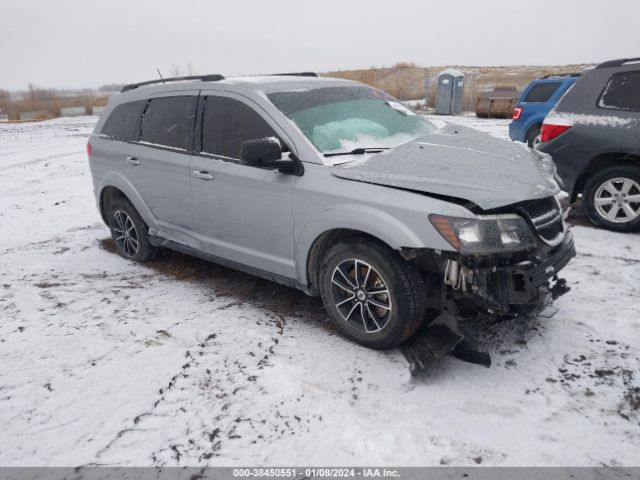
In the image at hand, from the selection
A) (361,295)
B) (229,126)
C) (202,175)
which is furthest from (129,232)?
(361,295)

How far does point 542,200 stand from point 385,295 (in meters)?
1.20

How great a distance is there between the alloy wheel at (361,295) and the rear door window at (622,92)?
3.95 m

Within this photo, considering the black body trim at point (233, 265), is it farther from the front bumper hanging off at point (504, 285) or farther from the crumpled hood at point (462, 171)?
the front bumper hanging off at point (504, 285)

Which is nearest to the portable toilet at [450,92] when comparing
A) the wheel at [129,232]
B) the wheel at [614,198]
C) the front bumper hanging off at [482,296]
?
the wheel at [614,198]

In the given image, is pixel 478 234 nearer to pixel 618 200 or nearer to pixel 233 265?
pixel 233 265

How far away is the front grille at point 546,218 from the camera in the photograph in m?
2.92

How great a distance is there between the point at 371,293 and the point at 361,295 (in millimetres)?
84

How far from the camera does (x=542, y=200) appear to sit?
3.06 meters

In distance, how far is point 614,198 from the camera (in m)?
5.30

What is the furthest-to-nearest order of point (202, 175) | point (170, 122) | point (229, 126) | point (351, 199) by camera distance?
point (170, 122), point (202, 175), point (229, 126), point (351, 199)

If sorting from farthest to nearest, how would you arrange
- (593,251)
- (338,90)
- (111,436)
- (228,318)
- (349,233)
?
(593,251)
(338,90)
(228,318)
(349,233)
(111,436)

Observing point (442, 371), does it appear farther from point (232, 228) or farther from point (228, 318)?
point (232, 228)

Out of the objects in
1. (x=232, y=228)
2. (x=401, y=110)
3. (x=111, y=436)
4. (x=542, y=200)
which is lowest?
(x=111, y=436)

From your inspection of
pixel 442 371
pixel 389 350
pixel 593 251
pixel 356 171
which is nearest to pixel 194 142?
pixel 356 171
